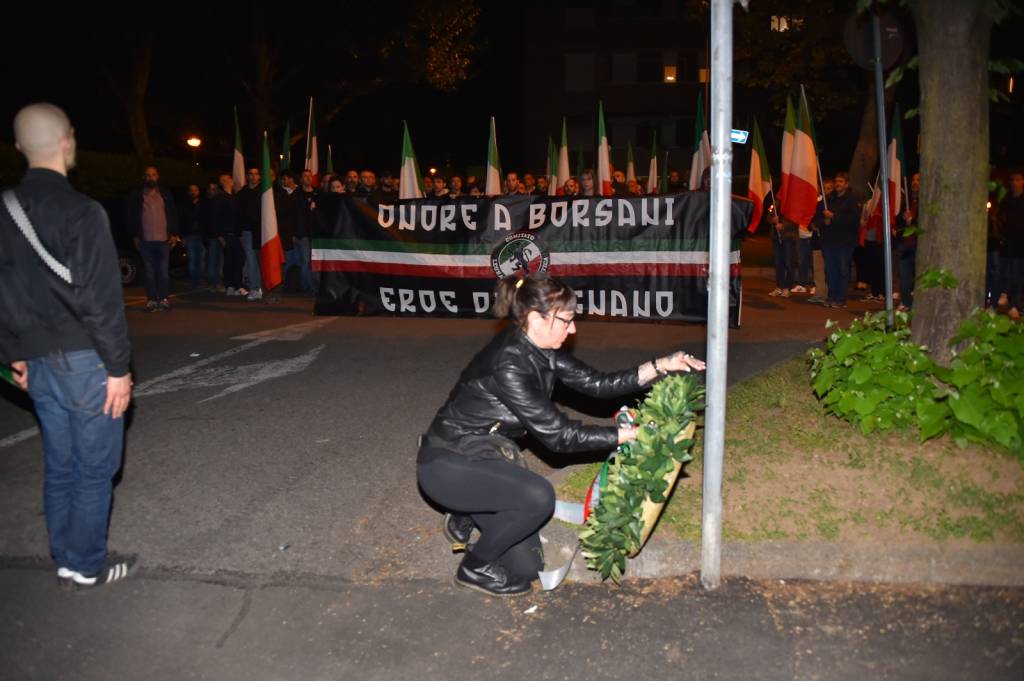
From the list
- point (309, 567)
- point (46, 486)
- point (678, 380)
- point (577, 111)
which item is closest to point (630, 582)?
point (678, 380)

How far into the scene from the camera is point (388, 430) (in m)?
6.65

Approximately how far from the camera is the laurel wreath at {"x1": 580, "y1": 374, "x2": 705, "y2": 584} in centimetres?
375

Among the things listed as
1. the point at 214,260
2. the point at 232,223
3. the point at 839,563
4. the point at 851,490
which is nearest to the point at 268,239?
the point at 232,223

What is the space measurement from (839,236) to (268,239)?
8371mm

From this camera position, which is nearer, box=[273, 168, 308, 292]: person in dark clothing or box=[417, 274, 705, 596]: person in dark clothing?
box=[417, 274, 705, 596]: person in dark clothing

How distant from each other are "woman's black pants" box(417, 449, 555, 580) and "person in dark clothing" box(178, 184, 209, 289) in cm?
1225

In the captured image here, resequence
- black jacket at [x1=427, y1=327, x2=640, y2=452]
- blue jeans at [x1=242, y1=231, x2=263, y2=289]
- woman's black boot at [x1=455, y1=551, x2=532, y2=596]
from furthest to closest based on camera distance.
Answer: blue jeans at [x1=242, y1=231, x2=263, y2=289] < woman's black boot at [x1=455, y1=551, x2=532, y2=596] < black jacket at [x1=427, y1=327, x2=640, y2=452]

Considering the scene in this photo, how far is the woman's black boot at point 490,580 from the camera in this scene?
4.04 m

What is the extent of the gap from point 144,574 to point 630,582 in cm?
236

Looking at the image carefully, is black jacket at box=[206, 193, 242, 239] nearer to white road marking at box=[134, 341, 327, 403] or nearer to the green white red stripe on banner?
the green white red stripe on banner

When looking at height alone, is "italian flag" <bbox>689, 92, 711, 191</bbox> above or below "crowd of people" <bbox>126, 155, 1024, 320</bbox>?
above

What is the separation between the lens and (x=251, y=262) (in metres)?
14.1

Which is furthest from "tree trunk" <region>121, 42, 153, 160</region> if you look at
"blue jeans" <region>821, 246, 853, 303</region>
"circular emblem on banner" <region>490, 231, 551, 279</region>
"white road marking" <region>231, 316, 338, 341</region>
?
"blue jeans" <region>821, 246, 853, 303</region>

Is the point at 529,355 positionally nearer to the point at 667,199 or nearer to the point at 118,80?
the point at 667,199
